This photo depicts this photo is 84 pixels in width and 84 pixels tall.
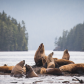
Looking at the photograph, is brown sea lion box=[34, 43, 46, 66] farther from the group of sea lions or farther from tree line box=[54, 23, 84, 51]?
tree line box=[54, 23, 84, 51]

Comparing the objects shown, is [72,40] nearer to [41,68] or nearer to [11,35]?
[11,35]

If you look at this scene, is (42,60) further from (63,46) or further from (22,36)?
(63,46)

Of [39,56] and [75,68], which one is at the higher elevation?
[39,56]

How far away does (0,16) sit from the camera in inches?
3912

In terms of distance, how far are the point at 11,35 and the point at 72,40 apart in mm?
52778

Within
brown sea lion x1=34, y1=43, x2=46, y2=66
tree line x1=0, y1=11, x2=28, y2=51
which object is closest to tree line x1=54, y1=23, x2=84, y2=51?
tree line x1=0, y1=11, x2=28, y2=51

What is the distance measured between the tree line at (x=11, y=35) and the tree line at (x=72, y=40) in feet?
116

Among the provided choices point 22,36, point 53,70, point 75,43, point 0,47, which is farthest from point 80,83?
point 75,43

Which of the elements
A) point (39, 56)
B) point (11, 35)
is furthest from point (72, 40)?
point (39, 56)

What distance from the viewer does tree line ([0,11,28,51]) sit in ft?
300

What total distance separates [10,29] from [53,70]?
8564cm

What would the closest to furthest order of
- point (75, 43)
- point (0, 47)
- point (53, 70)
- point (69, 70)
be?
point (53, 70), point (69, 70), point (0, 47), point (75, 43)

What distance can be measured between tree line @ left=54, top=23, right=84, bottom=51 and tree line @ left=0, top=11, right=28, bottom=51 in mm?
35334

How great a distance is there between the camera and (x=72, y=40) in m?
132
